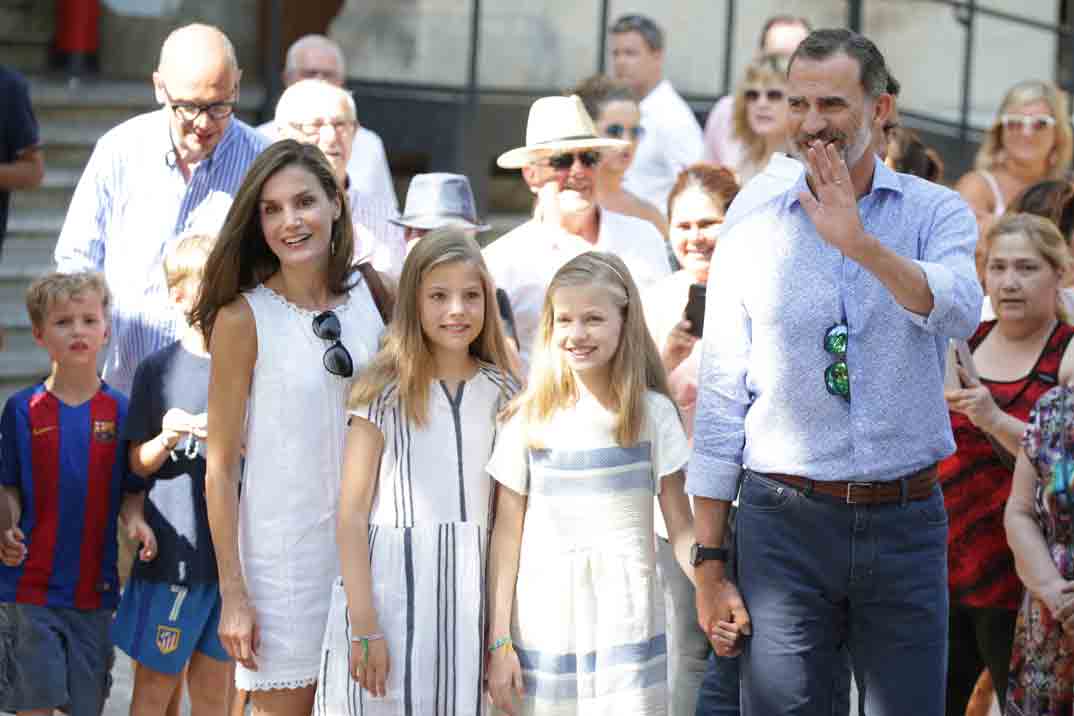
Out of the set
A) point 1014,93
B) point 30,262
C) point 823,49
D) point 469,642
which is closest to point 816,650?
point 469,642

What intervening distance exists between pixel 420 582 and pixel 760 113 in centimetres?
401

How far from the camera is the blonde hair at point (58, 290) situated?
5230 millimetres

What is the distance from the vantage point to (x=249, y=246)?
14.3ft

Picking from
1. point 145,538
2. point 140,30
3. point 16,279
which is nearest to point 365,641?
point 145,538

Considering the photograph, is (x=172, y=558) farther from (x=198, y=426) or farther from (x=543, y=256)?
(x=543, y=256)

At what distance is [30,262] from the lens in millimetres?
9148

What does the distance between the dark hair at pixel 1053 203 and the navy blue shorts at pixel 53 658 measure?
311cm

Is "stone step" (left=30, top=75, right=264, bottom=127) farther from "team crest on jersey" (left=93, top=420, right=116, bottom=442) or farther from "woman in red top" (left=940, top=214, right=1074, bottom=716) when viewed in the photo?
"woman in red top" (left=940, top=214, right=1074, bottom=716)

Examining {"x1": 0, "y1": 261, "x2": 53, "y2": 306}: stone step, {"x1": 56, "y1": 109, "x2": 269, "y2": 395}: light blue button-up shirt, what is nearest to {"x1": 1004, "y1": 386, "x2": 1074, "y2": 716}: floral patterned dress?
{"x1": 56, "y1": 109, "x2": 269, "y2": 395}: light blue button-up shirt

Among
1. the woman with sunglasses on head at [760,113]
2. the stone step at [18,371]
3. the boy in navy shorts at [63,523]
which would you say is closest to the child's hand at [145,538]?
the boy in navy shorts at [63,523]

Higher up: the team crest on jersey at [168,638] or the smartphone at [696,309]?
the smartphone at [696,309]

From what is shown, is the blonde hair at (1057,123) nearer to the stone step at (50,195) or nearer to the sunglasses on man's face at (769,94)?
the sunglasses on man's face at (769,94)

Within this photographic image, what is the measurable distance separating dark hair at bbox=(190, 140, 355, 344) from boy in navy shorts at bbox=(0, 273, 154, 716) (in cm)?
89

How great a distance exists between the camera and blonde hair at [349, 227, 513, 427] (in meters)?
4.25
